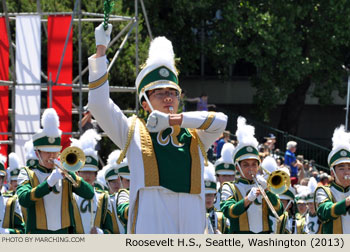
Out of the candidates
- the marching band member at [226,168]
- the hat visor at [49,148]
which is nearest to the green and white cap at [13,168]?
the marching band member at [226,168]

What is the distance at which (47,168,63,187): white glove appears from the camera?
823 centimetres

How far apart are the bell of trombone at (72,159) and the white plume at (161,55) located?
2.36 metres

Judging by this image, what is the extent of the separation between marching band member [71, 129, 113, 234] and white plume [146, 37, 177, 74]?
3409mm

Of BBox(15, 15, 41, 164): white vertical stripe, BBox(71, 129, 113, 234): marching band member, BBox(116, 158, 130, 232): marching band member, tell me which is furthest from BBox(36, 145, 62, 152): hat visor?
BBox(15, 15, 41, 164): white vertical stripe

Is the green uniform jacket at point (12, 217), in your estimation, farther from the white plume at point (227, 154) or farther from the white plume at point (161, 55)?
the white plume at point (161, 55)

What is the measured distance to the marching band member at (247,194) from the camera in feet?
31.1

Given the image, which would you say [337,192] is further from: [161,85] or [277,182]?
[161,85]

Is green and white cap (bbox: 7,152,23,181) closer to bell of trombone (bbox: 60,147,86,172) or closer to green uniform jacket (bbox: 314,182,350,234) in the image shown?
bell of trombone (bbox: 60,147,86,172)

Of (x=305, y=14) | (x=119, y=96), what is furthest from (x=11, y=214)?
(x=305, y=14)

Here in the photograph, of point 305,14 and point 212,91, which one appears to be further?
point 212,91

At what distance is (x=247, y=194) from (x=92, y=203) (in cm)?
161

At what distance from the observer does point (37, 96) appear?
14.6 m

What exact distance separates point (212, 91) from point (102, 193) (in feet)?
70.3

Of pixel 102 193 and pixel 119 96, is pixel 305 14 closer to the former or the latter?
Answer: pixel 119 96
